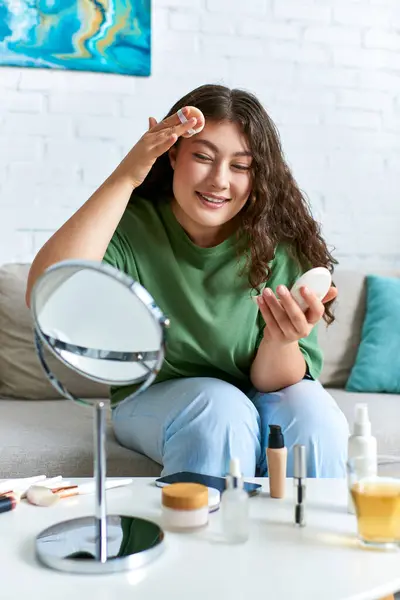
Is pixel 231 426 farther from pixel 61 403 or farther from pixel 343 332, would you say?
pixel 343 332

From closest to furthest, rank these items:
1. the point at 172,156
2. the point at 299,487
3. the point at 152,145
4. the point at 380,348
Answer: the point at 299,487, the point at 152,145, the point at 172,156, the point at 380,348

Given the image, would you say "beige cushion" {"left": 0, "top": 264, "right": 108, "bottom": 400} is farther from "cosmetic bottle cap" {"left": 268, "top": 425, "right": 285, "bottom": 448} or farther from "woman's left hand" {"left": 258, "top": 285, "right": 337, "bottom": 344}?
"cosmetic bottle cap" {"left": 268, "top": 425, "right": 285, "bottom": 448}

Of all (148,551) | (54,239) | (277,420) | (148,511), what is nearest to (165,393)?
(277,420)

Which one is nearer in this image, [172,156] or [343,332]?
[172,156]

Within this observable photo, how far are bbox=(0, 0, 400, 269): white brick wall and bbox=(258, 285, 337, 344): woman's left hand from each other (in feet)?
3.96

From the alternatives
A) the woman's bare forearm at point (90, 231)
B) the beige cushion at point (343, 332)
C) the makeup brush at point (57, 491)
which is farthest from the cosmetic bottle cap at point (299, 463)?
the beige cushion at point (343, 332)

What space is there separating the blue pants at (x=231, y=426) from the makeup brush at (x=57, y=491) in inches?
7.6

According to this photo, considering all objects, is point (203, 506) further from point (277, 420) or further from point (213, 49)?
point (213, 49)

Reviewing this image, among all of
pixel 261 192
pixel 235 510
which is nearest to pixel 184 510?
pixel 235 510

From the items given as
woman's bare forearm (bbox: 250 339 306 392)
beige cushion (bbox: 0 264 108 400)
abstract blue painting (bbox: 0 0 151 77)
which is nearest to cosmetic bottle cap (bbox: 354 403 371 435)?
woman's bare forearm (bbox: 250 339 306 392)

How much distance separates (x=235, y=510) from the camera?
96 centimetres

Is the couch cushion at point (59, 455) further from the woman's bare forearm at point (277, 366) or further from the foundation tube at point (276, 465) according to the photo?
the foundation tube at point (276, 465)

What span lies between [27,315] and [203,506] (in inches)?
50.9

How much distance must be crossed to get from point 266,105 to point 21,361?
3.73 feet
